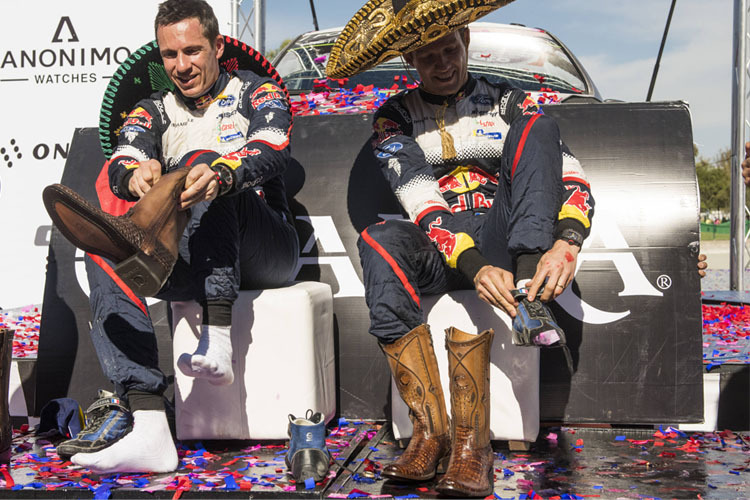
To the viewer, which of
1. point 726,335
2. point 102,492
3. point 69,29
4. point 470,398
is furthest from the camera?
point 69,29

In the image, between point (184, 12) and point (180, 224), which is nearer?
point (180, 224)

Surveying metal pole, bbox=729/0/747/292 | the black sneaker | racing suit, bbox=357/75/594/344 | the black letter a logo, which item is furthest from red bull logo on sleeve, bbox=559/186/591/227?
the black letter a logo

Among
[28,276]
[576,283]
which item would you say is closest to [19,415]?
[576,283]

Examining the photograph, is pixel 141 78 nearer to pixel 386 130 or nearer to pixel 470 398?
pixel 386 130

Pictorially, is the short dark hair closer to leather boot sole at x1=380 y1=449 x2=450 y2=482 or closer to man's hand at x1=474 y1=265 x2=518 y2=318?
man's hand at x1=474 y1=265 x2=518 y2=318

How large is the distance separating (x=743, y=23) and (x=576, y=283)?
4687mm

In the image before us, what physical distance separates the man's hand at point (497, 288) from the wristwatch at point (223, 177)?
0.77 metres

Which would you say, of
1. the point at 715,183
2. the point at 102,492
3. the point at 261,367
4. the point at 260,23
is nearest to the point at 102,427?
the point at 102,492

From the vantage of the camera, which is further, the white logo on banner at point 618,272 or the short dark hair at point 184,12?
the white logo on banner at point 618,272

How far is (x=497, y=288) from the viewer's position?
194 cm

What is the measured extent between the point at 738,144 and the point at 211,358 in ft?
19.2

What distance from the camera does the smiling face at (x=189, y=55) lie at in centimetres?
240

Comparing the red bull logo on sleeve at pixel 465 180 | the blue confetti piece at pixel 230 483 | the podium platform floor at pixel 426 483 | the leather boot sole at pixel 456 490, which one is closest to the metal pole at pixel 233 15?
the red bull logo on sleeve at pixel 465 180

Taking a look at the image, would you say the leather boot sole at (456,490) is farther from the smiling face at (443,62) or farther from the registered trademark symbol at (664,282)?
the smiling face at (443,62)
